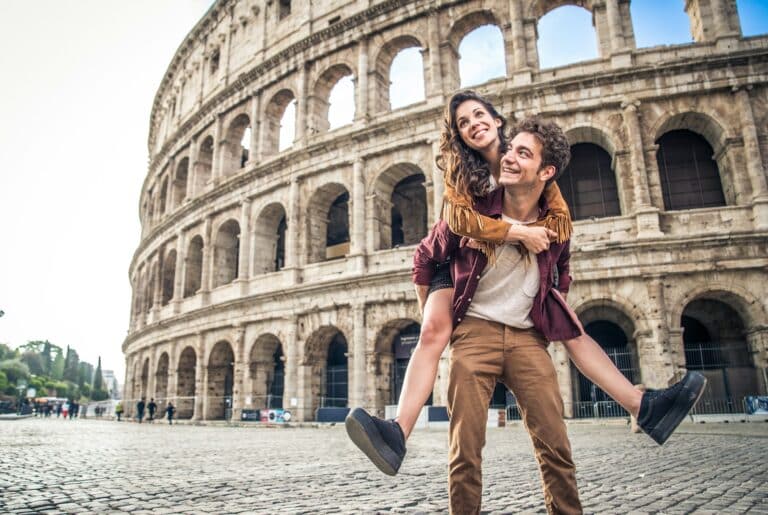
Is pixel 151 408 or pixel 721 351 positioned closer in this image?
pixel 721 351

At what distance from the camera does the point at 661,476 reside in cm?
446

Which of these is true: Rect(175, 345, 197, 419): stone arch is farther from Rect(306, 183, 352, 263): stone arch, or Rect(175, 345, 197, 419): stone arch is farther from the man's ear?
the man's ear

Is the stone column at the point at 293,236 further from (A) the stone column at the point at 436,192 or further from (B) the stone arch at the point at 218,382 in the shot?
(A) the stone column at the point at 436,192

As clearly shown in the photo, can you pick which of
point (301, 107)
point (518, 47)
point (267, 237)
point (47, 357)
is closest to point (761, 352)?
point (518, 47)

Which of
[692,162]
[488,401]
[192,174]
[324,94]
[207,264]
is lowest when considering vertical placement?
[488,401]

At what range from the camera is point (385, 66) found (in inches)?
712

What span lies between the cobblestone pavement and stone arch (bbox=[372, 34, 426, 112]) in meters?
13.2

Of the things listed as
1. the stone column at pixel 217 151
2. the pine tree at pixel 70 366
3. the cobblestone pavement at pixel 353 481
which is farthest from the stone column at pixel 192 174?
the pine tree at pixel 70 366

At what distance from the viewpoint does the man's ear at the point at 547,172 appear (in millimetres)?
2217

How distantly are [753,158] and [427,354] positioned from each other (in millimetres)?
14601

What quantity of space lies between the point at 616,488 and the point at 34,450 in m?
8.30

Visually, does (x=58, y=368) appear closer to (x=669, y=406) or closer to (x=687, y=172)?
(x=687, y=172)

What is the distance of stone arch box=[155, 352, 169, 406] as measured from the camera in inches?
894

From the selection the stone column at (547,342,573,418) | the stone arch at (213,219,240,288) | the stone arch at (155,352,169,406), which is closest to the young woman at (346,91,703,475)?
the stone column at (547,342,573,418)
